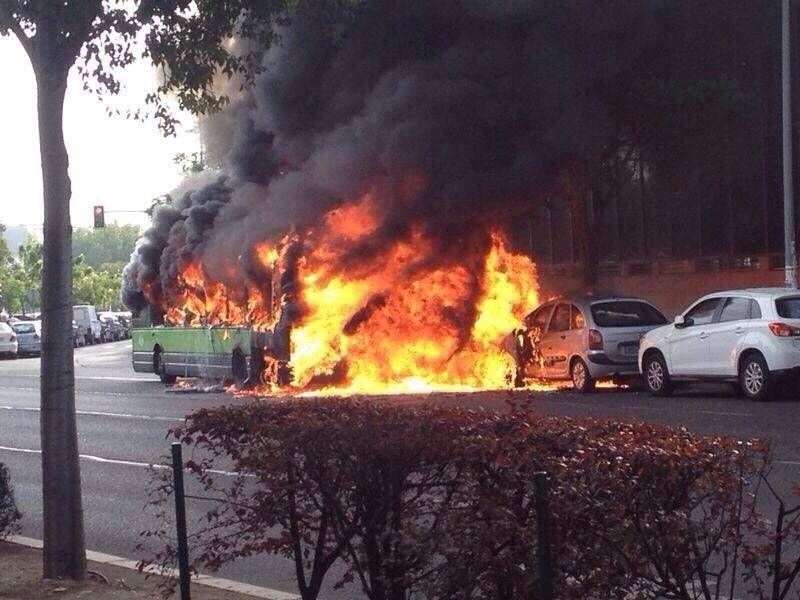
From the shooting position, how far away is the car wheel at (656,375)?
19297mm

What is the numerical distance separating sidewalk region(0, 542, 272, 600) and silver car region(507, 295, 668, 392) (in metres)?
12.8

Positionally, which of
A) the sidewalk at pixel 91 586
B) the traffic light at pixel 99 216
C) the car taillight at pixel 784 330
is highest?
the traffic light at pixel 99 216

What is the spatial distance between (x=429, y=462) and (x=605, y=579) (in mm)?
929

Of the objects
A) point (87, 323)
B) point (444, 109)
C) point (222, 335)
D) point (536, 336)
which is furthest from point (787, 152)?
point (87, 323)

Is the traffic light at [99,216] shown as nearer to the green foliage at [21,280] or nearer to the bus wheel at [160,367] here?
the bus wheel at [160,367]

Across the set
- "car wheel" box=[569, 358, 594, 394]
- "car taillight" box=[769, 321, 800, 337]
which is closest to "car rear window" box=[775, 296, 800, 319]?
"car taillight" box=[769, 321, 800, 337]

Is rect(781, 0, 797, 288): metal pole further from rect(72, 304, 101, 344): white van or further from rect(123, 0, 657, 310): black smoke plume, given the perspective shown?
rect(72, 304, 101, 344): white van

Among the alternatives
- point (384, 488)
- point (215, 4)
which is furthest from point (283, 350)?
point (384, 488)

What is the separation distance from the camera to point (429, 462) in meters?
5.17

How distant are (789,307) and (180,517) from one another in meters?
12.6

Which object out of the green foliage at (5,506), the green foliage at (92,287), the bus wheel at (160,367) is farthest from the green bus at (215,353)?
the green foliage at (92,287)

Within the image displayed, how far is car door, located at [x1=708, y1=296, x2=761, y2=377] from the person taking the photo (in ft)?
58.1

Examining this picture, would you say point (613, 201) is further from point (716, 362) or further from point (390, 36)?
point (716, 362)

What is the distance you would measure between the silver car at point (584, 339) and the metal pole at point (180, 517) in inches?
572
